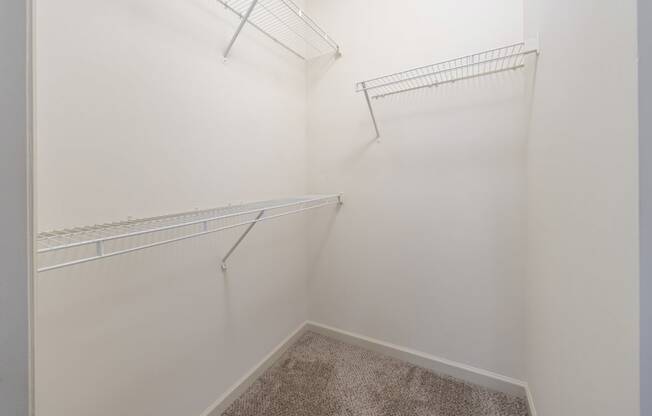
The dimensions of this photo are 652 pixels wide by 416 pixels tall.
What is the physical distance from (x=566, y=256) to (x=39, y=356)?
58.5 inches

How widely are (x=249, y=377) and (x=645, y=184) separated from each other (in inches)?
64.9

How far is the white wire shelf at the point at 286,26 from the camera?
50.8 inches

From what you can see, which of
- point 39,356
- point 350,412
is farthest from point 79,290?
point 350,412

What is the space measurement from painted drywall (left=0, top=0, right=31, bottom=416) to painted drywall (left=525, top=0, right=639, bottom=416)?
2.95ft

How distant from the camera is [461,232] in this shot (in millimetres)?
1437

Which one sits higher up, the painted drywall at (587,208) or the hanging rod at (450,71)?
the hanging rod at (450,71)

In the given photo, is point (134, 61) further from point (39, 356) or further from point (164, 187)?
point (39, 356)

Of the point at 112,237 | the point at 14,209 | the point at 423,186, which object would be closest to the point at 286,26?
the point at 423,186

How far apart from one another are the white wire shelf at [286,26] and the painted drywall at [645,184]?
4.07 ft

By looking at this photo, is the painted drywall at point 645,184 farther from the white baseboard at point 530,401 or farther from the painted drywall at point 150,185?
the painted drywall at point 150,185

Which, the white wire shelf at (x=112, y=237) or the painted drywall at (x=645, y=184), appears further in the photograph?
the white wire shelf at (x=112, y=237)

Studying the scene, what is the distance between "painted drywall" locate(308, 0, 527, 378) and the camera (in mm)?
1327

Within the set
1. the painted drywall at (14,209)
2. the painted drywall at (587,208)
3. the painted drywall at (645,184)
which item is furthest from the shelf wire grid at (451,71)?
the painted drywall at (14,209)

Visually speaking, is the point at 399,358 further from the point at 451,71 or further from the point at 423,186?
the point at 451,71
